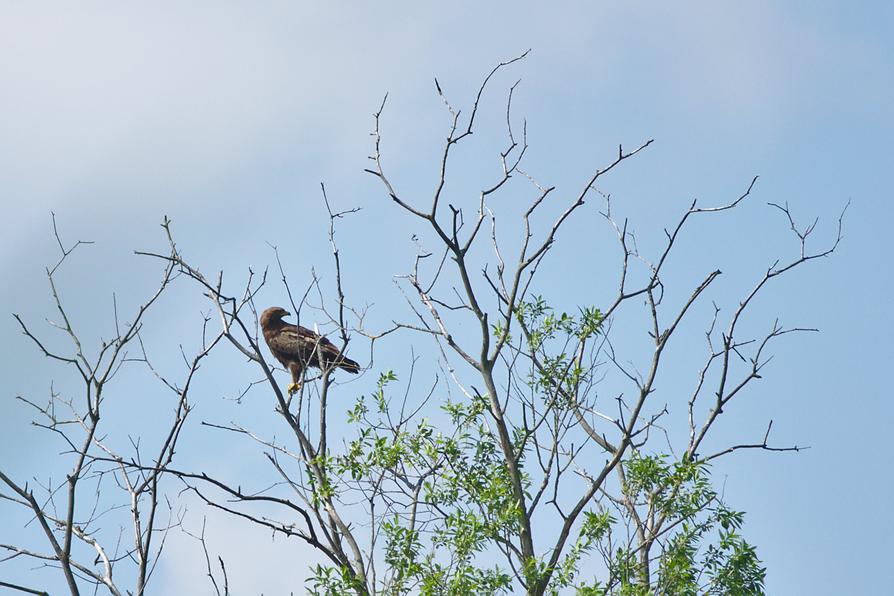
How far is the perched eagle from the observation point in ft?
33.8

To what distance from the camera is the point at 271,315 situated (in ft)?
39.0

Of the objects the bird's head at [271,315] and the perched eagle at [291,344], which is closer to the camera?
the perched eagle at [291,344]

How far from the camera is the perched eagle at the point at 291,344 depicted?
1030 cm

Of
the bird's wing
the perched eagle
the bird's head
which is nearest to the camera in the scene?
the perched eagle

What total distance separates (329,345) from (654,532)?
4043mm

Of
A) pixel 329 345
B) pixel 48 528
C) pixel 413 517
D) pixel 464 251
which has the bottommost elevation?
pixel 48 528

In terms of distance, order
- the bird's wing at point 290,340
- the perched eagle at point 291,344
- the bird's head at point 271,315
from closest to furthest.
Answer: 1. the perched eagle at point 291,344
2. the bird's wing at point 290,340
3. the bird's head at point 271,315

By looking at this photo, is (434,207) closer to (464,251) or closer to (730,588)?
(464,251)

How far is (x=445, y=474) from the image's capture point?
7.29 meters

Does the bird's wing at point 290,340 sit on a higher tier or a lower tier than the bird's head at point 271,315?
lower

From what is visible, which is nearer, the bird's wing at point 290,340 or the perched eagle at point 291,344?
the perched eagle at point 291,344

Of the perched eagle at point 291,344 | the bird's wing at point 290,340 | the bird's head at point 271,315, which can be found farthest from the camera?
the bird's head at point 271,315

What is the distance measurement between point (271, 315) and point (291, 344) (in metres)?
0.72

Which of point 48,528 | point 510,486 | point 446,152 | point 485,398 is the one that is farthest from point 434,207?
point 48,528
